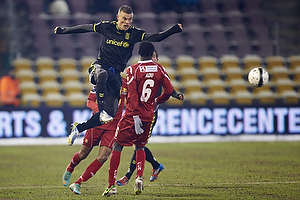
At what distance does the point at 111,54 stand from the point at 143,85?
916mm

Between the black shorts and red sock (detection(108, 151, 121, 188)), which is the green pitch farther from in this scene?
the black shorts

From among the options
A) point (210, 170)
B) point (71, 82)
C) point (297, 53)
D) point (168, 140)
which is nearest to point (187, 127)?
point (168, 140)

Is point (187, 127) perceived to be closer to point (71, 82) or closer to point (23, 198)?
point (71, 82)

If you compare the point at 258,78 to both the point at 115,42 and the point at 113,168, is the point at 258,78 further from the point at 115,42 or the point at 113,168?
the point at 113,168

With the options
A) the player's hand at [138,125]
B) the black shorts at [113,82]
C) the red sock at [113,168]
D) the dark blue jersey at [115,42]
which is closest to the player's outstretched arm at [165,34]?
the dark blue jersey at [115,42]

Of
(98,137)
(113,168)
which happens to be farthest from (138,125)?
(98,137)

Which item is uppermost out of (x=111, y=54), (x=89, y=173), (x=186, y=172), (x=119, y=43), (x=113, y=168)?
(x=119, y=43)

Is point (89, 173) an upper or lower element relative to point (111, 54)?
lower

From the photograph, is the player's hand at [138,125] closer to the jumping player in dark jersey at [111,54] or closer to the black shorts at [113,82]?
the jumping player in dark jersey at [111,54]

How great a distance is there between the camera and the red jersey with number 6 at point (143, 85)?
6.61 meters

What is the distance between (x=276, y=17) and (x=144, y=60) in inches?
548

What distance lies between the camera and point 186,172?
361 inches

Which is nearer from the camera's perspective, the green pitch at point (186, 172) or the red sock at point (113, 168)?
the red sock at point (113, 168)

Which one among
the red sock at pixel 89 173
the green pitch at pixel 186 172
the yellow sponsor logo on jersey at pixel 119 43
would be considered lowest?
the green pitch at pixel 186 172
